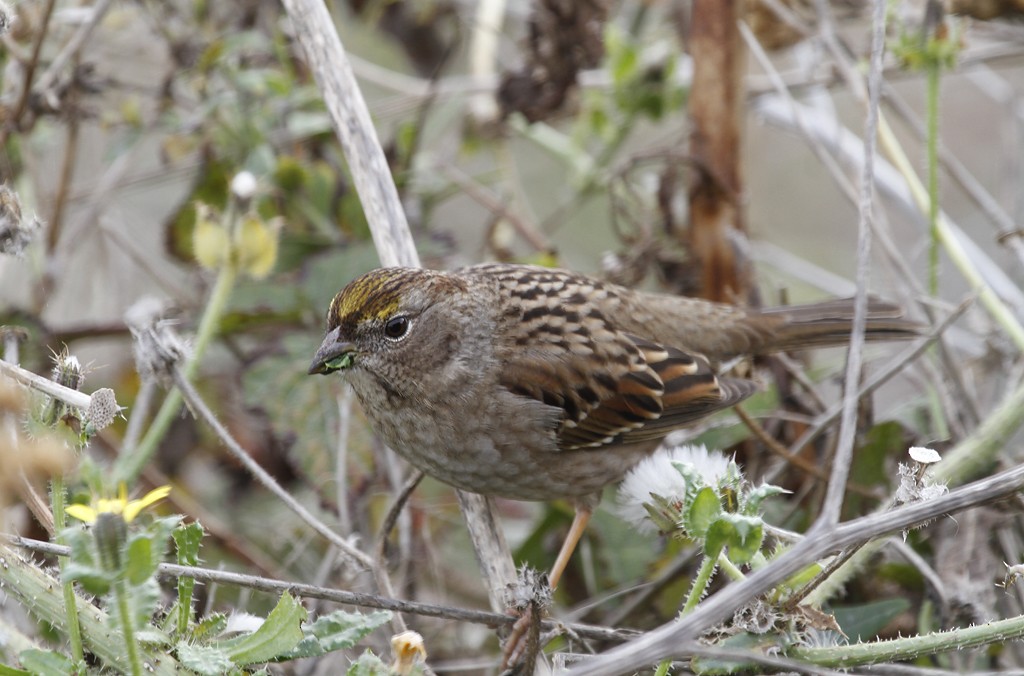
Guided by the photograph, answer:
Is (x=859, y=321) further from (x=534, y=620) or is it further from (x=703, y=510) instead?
(x=534, y=620)

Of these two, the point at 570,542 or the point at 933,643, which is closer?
the point at 933,643

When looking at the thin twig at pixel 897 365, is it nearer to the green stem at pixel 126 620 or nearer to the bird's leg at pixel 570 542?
the bird's leg at pixel 570 542

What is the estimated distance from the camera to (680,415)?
309 cm

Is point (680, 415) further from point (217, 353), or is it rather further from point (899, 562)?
point (217, 353)

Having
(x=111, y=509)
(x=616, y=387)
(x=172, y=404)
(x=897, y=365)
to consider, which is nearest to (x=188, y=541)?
(x=111, y=509)

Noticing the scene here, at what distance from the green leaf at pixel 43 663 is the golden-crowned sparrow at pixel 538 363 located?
44.3 inches

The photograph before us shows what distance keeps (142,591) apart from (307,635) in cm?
37

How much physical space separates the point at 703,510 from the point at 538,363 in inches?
54.7

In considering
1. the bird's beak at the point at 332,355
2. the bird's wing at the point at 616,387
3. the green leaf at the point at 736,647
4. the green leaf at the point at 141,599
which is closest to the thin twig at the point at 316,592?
the green leaf at the point at 141,599

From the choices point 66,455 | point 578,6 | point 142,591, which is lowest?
point 142,591

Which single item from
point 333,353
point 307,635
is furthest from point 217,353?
point 307,635

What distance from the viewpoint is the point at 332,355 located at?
8.55 feet

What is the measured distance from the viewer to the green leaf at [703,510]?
1.55 m

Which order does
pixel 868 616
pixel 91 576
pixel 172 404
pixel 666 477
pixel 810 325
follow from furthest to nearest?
1. pixel 810 325
2. pixel 868 616
3. pixel 172 404
4. pixel 666 477
5. pixel 91 576
